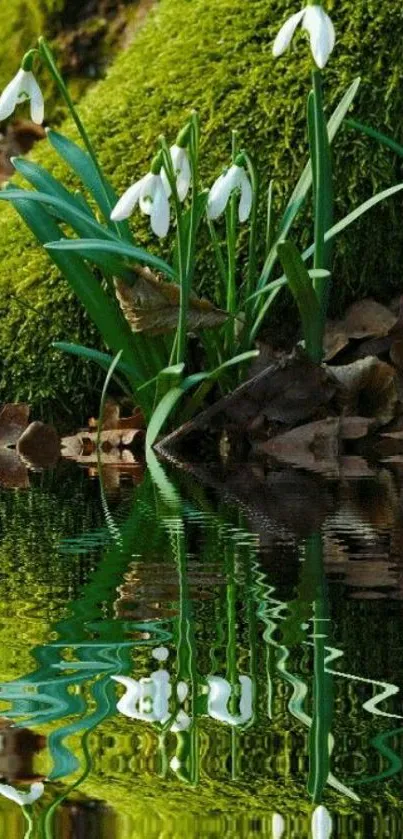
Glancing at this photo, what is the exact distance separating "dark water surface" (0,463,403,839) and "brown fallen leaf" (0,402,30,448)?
5.72 feet

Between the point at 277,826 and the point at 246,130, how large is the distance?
3561 millimetres

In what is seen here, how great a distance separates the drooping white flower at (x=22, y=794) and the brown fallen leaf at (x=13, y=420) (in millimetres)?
3257

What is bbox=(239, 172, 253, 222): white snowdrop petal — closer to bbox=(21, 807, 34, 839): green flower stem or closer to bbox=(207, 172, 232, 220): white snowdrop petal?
bbox=(207, 172, 232, 220): white snowdrop petal

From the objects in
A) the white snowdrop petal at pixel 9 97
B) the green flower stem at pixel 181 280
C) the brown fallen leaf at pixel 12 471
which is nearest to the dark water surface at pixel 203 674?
the brown fallen leaf at pixel 12 471

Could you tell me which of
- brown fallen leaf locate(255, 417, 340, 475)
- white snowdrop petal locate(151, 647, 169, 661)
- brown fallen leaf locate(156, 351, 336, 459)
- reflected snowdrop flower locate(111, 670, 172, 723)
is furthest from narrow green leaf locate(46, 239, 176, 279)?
reflected snowdrop flower locate(111, 670, 172, 723)

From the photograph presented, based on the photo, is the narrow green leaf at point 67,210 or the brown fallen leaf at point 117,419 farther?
the brown fallen leaf at point 117,419

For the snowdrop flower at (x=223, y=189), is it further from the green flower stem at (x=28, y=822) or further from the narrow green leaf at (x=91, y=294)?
the green flower stem at (x=28, y=822)

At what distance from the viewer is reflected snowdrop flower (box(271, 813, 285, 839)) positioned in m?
0.81

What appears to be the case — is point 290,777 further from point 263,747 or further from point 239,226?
point 239,226

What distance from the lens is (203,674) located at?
124 centimetres

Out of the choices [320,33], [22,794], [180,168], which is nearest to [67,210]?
[180,168]

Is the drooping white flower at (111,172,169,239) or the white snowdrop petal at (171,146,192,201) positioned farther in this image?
the white snowdrop petal at (171,146,192,201)

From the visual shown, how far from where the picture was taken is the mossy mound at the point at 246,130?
4.15 m

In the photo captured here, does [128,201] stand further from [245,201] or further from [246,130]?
[246,130]
